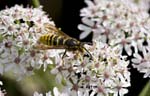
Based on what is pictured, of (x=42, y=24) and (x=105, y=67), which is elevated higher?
(x=42, y=24)

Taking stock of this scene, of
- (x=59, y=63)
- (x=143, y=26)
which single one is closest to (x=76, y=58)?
(x=59, y=63)

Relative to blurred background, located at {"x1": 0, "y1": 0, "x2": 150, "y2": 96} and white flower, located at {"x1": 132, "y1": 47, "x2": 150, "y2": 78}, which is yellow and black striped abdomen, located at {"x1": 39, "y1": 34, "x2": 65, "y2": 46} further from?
blurred background, located at {"x1": 0, "y1": 0, "x2": 150, "y2": 96}

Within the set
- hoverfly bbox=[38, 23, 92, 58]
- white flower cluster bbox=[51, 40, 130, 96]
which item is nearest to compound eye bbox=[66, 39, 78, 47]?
hoverfly bbox=[38, 23, 92, 58]

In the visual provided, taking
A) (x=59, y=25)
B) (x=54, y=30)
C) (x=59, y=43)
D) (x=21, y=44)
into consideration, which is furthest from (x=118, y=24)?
(x=59, y=25)

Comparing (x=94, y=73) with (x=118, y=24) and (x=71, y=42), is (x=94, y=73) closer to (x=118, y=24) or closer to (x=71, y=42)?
(x=71, y=42)

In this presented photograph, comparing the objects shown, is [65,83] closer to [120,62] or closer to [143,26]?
[120,62]

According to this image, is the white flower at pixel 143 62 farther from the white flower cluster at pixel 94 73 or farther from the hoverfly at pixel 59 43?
the hoverfly at pixel 59 43
